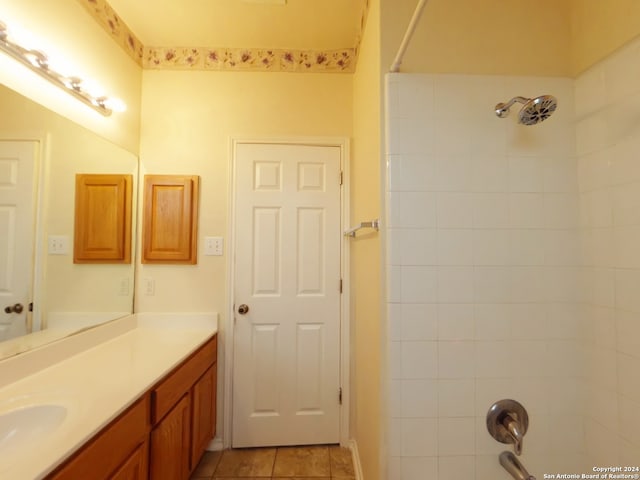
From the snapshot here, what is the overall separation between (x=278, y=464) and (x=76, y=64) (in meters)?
2.46

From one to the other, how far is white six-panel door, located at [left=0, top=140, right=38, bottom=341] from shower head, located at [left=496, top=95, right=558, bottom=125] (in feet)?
6.10

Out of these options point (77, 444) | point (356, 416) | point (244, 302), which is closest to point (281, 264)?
point (244, 302)

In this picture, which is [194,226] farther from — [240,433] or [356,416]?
[356,416]

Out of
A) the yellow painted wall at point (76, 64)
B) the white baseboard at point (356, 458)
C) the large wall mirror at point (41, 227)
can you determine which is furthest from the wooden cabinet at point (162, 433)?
the yellow painted wall at point (76, 64)

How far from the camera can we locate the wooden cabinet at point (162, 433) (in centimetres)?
78

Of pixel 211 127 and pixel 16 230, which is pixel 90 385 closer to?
pixel 16 230

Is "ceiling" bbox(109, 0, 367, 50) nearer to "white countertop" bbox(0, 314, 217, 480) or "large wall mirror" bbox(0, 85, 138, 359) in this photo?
"large wall mirror" bbox(0, 85, 138, 359)

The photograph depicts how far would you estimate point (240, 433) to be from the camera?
1.70 metres

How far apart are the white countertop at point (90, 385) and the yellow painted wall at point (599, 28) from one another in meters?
2.15

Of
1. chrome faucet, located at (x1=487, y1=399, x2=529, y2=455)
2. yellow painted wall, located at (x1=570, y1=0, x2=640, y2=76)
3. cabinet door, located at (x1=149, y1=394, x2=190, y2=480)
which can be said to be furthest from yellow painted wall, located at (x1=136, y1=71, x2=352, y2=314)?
chrome faucet, located at (x1=487, y1=399, x2=529, y2=455)

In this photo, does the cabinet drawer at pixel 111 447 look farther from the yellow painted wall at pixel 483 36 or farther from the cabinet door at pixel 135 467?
the yellow painted wall at pixel 483 36

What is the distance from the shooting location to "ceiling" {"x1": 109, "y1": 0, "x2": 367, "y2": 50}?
148cm

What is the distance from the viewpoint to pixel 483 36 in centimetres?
113

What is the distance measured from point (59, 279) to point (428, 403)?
1.73 metres
